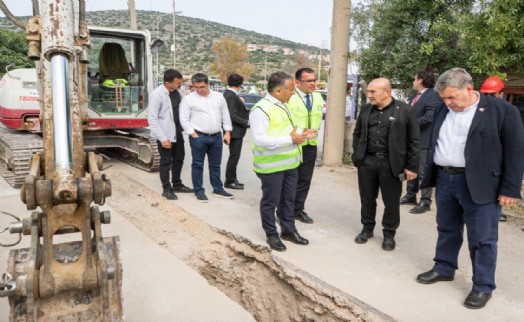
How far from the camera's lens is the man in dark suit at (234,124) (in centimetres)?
712

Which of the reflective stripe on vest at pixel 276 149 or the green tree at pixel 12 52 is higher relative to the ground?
the green tree at pixel 12 52

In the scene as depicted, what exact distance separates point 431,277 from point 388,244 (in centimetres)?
77

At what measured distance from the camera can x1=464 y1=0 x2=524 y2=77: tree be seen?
5906 mm

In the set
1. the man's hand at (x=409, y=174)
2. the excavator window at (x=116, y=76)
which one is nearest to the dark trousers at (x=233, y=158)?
the excavator window at (x=116, y=76)

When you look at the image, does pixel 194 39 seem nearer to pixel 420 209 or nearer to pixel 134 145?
pixel 134 145

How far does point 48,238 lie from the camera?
2197mm

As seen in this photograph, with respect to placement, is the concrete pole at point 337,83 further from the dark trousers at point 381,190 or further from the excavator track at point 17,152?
the excavator track at point 17,152

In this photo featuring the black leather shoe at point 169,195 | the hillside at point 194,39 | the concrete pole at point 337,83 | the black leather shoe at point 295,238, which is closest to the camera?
the black leather shoe at point 295,238

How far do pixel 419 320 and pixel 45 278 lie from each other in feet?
8.43

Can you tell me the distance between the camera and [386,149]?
4.47m

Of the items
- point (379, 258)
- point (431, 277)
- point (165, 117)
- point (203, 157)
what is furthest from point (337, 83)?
point (431, 277)

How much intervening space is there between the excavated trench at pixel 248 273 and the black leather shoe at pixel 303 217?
995 millimetres

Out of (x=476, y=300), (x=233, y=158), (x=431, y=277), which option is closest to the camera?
(x=476, y=300)

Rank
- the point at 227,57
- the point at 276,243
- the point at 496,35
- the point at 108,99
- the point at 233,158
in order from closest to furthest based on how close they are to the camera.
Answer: the point at 276,243
the point at 496,35
the point at 233,158
the point at 108,99
the point at 227,57
